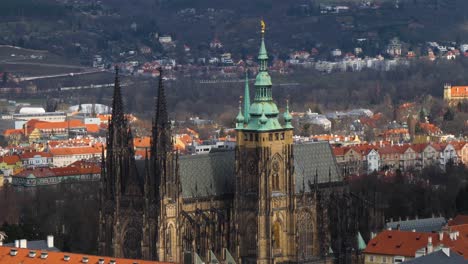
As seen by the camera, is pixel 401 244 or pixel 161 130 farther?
pixel 401 244

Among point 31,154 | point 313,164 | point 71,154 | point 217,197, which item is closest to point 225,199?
point 217,197

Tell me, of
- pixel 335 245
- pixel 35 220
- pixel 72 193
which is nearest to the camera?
pixel 335 245

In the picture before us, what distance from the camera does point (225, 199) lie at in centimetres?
11062

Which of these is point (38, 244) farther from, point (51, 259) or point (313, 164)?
point (313, 164)

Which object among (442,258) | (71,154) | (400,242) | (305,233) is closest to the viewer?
(442,258)

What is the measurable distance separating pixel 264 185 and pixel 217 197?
9.09 feet

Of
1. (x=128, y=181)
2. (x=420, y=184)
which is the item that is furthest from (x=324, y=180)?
(x=420, y=184)

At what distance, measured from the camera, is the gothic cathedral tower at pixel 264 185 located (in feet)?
359

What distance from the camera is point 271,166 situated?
110 metres

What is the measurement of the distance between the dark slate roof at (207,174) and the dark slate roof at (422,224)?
35.6 ft

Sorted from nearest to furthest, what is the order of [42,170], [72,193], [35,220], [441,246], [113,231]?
[441,246]
[113,231]
[35,220]
[72,193]
[42,170]

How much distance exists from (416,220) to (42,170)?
5443 cm

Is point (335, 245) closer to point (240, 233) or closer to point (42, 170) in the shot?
point (240, 233)

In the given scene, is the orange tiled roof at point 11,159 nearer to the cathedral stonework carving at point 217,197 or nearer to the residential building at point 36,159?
the residential building at point 36,159
